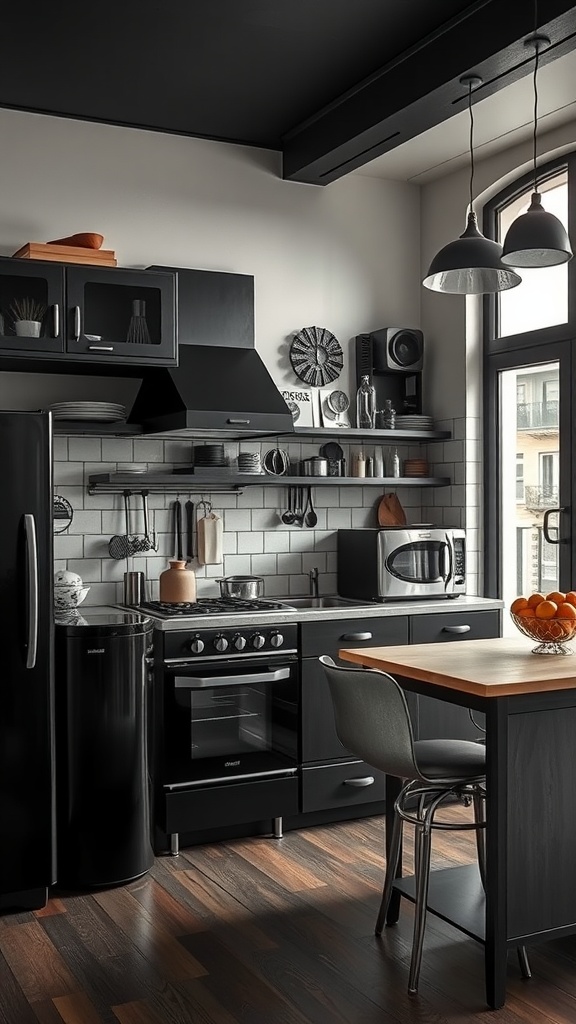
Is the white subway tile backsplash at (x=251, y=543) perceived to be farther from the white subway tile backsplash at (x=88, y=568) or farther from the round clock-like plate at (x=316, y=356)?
the round clock-like plate at (x=316, y=356)

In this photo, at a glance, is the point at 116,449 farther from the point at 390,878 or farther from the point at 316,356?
the point at 390,878

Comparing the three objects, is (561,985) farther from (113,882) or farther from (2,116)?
(2,116)

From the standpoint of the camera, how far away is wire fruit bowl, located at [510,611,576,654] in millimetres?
3193

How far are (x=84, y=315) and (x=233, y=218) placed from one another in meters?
1.16

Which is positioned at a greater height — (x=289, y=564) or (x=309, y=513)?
(x=309, y=513)

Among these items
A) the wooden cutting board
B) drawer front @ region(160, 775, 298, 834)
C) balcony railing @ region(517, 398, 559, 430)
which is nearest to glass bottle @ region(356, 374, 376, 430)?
the wooden cutting board

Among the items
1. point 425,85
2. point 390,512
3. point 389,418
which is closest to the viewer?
point 425,85

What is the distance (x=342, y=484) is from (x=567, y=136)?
191 centimetres

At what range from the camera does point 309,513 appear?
5.20 meters

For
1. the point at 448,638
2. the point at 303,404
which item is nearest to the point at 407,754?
the point at 448,638

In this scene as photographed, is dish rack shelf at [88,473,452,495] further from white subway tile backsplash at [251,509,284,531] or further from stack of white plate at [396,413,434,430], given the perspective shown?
stack of white plate at [396,413,434,430]

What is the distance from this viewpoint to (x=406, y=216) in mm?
5547

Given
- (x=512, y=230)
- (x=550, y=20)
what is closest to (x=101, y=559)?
(x=512, y=230)

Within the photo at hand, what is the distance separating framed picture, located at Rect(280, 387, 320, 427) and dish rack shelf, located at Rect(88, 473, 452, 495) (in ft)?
1.11
